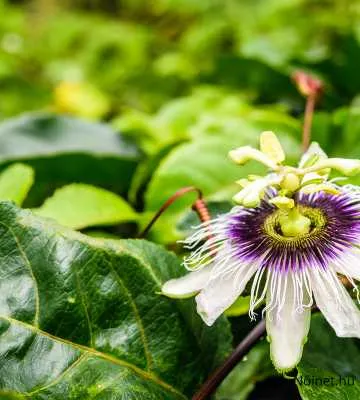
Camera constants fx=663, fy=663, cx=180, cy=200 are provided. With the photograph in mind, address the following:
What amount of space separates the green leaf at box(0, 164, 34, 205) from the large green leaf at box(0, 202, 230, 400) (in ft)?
0.59

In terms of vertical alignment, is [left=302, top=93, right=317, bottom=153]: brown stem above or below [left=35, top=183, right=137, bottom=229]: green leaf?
above

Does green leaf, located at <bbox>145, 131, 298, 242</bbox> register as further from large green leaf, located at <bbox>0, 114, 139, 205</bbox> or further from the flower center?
the flower center

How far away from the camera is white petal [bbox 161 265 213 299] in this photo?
1.70ft

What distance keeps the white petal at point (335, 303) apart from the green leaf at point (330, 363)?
0.04 m

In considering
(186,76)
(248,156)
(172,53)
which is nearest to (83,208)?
(248,156)

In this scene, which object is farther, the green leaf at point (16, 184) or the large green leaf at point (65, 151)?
the large green leaf at point (65, 151)

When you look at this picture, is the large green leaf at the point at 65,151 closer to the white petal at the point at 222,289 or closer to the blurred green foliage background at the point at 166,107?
the blurred green foliage background at the point at 166,107

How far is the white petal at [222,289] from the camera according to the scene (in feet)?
1.63

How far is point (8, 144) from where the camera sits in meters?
0.95

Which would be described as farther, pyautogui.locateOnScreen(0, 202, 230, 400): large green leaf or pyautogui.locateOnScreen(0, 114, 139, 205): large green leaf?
pyautogui.locateOnScreen(0, 114, 139, 205): large green leaf

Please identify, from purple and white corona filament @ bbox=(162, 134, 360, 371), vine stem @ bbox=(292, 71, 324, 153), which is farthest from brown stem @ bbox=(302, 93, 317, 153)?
purple and white corona filament @ bbox=(162, 134, 360, 371)

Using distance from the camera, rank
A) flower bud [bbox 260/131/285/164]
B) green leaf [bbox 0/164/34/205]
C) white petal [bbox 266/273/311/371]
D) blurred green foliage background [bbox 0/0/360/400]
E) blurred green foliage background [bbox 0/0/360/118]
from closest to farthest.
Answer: white petal [bbox 266/273/311/371], flower bud [bbox 260/131/285/164], green leaf [bbox 0/164/34/205], blurred green foliage background [bbox 0/0/360/400], blurred green foliage background [bbox 0/0/360/118]

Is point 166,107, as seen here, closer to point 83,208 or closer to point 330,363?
point 83,208

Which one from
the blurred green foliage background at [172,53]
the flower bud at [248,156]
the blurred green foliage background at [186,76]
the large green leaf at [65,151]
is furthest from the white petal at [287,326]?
the blurred green foliage background at [172,53]
